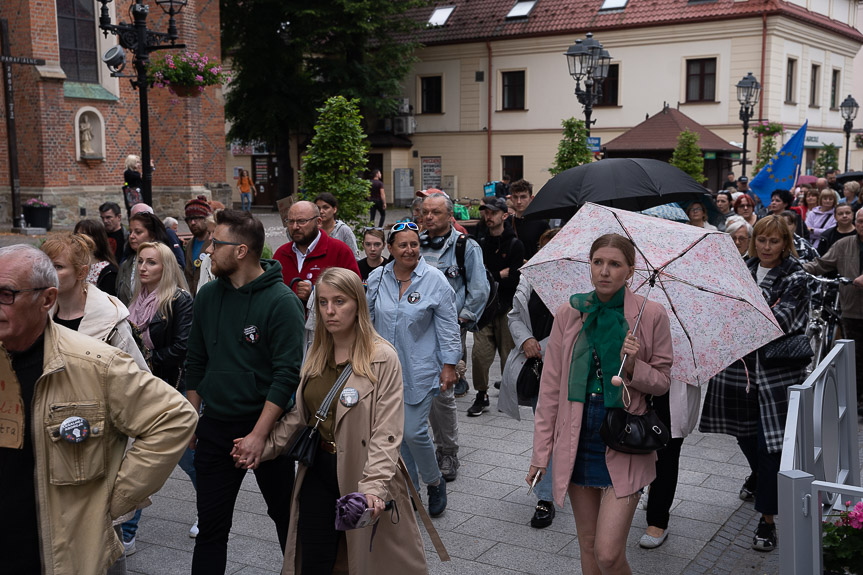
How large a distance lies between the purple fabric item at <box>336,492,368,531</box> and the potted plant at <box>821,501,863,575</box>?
6.10ft

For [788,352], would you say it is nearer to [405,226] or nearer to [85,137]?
[405,226]

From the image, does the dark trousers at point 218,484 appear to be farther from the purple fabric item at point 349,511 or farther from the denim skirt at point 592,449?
the denim skirt at point 592,449

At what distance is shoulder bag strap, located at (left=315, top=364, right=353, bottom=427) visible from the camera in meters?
4.08

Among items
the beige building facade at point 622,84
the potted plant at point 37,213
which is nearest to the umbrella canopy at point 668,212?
the potted plant at point 37,213

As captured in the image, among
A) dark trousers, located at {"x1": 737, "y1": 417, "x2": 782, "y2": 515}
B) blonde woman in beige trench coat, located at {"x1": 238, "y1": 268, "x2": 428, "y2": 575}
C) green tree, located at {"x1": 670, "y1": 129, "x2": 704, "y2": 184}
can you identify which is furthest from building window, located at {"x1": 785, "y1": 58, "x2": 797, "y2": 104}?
blonde woman in beige trench coat, located at {"x1": 238, "y1": 268, "x2": 428, "y2": 575}

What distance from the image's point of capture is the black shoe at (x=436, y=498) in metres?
5.90

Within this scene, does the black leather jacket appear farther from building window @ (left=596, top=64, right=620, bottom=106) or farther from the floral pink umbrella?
building window @ (left=596, top=64, right=620, bottom=106)

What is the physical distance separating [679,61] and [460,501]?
3407cm

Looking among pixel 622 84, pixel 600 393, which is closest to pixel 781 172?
pixel 600 393

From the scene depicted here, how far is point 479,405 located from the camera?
855 cm

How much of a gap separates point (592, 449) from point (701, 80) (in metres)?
35.6

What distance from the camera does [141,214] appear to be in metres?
7.05

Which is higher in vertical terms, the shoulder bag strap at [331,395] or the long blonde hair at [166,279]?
the long blonde hair at [166,279]

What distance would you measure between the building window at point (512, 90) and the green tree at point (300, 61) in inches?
200
